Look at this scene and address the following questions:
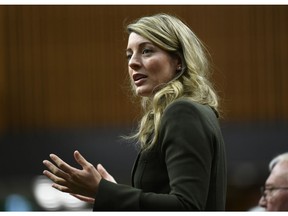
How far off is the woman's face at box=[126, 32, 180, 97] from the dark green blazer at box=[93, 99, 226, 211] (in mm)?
198

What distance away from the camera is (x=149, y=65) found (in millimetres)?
1785

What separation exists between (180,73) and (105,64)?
4.89 meters

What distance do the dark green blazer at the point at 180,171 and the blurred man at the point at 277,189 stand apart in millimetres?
1109

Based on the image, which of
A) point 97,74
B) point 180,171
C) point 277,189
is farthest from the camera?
point 97,74

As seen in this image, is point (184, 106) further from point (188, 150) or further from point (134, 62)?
point (134, 62)

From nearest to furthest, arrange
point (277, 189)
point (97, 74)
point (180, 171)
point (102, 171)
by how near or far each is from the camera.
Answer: point (180, 171), point (102, 171), point (277, 189), point (97, 74)

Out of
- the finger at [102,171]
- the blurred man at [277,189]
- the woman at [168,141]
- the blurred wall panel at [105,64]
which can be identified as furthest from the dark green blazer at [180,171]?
the blurred wall panel at [105,64]

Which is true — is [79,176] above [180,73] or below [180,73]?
below

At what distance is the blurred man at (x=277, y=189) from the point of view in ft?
8.84

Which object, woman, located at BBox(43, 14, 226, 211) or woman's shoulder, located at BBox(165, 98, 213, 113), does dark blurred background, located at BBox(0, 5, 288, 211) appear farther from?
woman's shoulder, located at BBox(165, 98, 213, 113)

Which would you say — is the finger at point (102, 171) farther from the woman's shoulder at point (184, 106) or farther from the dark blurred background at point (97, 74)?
the dark blurred background at point (97, 74)

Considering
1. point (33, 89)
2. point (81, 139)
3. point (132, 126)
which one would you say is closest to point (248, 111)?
point (132, 126)

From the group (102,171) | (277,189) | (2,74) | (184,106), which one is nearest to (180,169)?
(184,106)

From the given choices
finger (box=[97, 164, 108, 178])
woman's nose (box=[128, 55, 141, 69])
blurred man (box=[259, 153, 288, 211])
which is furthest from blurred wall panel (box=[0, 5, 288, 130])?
finger (box=[97, 164, 108, 178])
